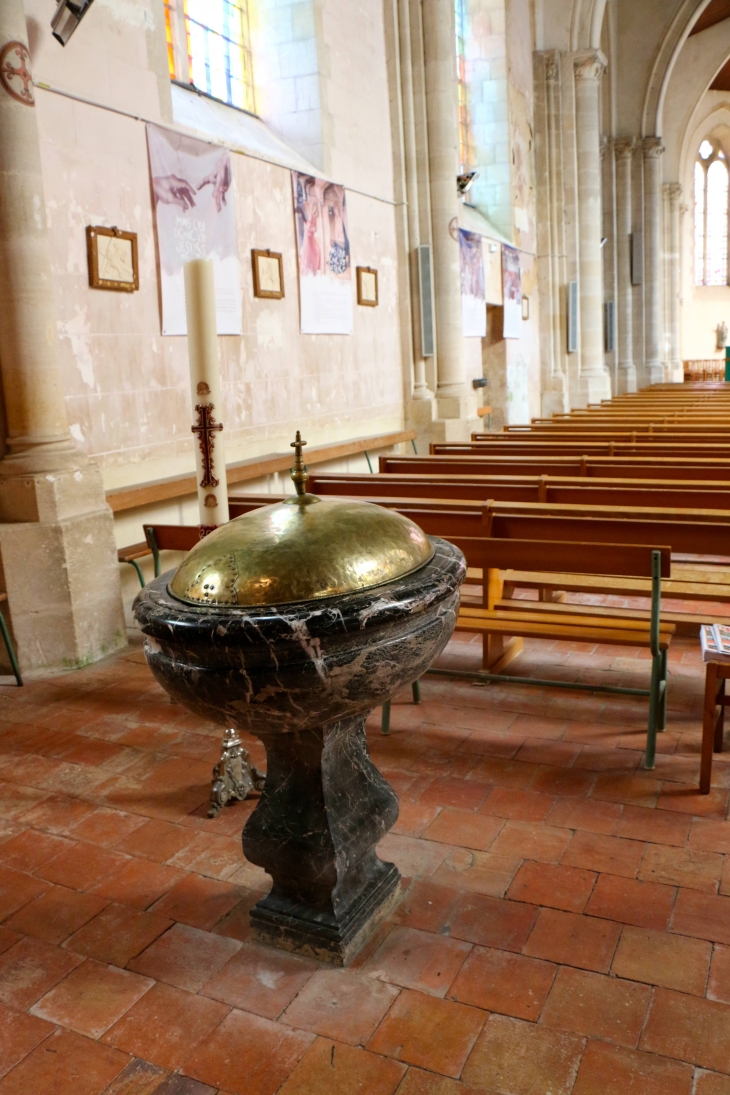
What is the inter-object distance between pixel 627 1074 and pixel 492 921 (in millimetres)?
586

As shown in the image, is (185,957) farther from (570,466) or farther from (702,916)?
(570,466)

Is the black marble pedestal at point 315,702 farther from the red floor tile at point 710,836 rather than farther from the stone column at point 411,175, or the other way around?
the stone column at point 411,175

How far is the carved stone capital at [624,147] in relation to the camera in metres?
20.9

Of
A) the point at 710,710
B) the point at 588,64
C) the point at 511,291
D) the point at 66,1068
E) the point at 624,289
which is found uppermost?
the point at 588,64

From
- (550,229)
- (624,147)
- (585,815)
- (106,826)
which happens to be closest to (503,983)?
(585,815)

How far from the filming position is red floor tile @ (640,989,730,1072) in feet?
6.33

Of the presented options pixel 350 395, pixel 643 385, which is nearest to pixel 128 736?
pixel 350 395

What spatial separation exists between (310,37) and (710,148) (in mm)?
24087

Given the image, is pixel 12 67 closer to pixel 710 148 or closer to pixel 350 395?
pixel 350 395

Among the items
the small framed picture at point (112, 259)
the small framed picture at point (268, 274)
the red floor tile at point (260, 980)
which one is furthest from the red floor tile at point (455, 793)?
the small framed picture at point (268, 274)

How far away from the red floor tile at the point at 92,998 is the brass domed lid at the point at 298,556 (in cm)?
95

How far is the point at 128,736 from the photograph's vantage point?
3.82 metres

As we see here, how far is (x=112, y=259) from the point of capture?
575 centimetres

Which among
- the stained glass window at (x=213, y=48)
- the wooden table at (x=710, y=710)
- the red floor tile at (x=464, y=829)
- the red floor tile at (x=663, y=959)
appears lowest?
the red floor tile at (x=663, y=959)
